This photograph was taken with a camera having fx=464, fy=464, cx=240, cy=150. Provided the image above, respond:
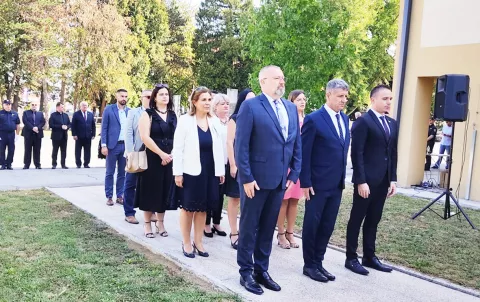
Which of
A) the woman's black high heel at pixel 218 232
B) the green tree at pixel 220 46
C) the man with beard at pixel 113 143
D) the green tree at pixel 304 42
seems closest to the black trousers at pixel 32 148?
the man with beard at pixel 113 143

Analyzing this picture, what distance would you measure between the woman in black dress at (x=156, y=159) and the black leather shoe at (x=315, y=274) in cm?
202

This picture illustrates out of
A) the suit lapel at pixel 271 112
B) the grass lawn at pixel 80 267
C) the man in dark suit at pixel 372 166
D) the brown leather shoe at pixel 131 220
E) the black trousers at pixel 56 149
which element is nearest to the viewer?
the grass lawn at pixel 80 267

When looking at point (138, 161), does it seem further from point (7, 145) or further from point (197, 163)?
point (7, 145)

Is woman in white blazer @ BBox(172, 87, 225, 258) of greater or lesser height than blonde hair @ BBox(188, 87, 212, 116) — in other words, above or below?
below

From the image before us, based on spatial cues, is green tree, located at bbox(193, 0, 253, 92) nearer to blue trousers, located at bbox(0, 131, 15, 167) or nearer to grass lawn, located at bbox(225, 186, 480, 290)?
blue trousers, located at bbox(0, 131, 15, 167)

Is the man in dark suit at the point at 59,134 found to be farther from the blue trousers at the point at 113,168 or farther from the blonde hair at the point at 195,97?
the blonde hair at the point at 195,97

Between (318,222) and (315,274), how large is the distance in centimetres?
51

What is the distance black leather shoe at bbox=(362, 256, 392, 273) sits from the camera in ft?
16.2

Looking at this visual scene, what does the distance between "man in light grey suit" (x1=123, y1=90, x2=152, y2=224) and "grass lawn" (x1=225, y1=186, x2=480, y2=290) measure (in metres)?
2.39

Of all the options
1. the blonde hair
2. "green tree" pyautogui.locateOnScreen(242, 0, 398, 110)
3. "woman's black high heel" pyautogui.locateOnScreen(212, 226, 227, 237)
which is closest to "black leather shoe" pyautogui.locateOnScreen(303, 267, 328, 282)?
"woman's black high heel" pyautogui.locateOnScreen(212, 226, 227, 237)

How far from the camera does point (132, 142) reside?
20.0 ft

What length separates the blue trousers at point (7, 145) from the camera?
1191cm

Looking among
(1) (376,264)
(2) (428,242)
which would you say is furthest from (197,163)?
(2) (428,242)

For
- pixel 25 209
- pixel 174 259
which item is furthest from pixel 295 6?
pixel 174 259
